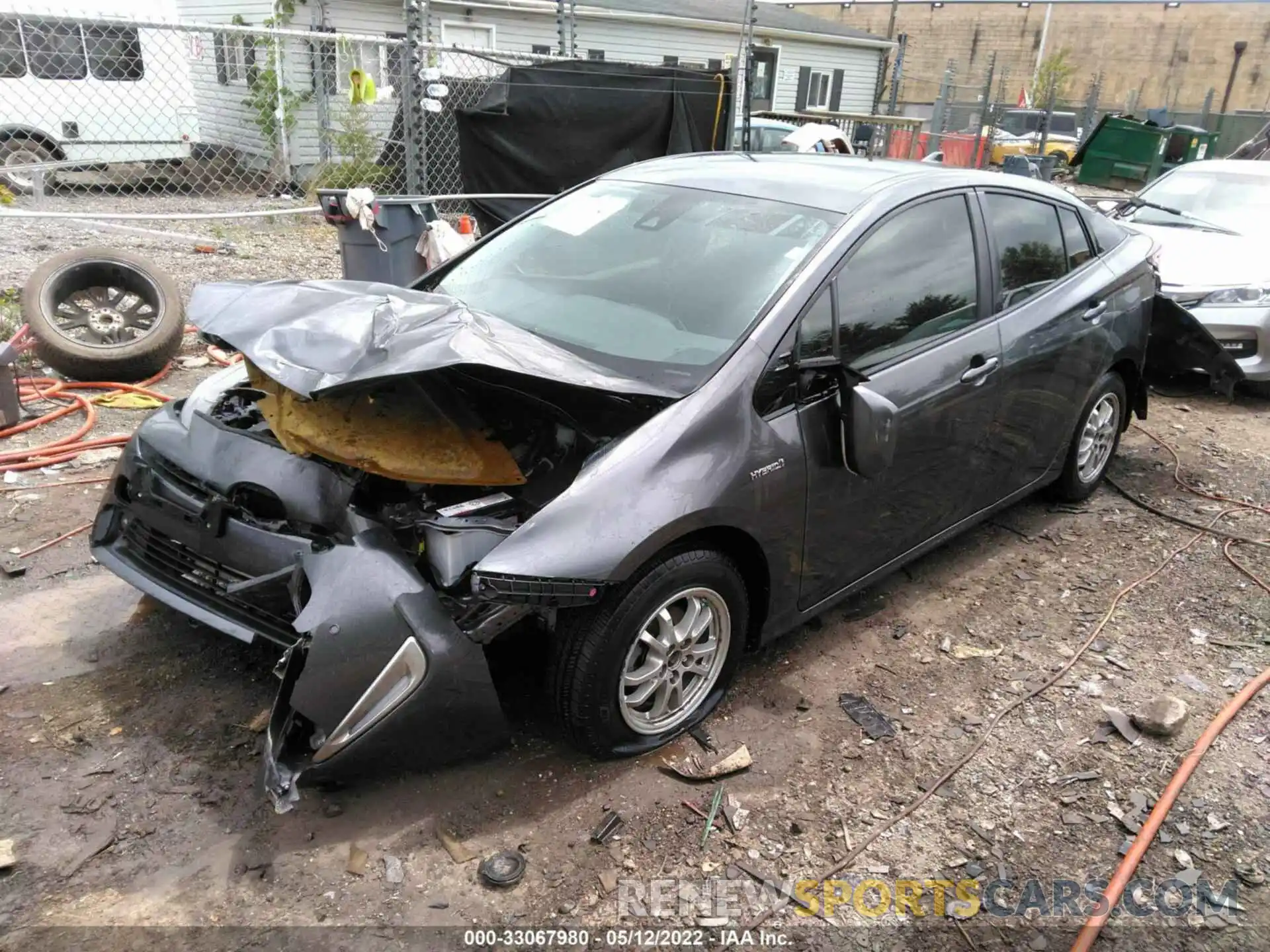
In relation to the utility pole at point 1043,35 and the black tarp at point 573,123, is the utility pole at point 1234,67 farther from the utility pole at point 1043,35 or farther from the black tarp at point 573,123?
the black tarp at point 573,123

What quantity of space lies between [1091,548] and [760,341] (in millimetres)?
2626

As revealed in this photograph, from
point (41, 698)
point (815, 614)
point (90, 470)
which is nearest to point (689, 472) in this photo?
point (815, 614)

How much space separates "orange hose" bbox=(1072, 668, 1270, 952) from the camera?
246 cm

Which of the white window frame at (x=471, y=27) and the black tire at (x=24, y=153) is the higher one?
the white window frame at (x=471, y=27)

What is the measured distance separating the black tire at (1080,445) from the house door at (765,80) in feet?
67.4

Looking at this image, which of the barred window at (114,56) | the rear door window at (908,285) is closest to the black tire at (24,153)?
the barred window at (114,56)

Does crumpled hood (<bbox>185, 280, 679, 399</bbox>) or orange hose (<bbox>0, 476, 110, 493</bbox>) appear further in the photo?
orange hose (<bbox>0, 476, 110, 493</bbox>)

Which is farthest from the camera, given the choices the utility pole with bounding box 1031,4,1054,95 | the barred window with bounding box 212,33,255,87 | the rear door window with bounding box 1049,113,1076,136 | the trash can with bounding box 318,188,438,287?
the utility pole with bounding box 1031,4,1054,95

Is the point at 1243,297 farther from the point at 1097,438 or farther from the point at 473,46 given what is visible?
the point at 473,46

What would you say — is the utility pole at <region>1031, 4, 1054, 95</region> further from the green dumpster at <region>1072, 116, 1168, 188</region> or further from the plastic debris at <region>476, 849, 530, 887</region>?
the plastic debris at <region>476, 849, 530, 887</region>

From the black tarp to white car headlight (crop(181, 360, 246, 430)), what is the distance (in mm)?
5832

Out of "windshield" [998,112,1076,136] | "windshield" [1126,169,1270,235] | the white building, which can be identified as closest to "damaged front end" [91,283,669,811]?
"windshield" [1126,169,1270,235]

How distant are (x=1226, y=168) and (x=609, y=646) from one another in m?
8.90

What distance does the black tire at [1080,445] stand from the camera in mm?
4594
